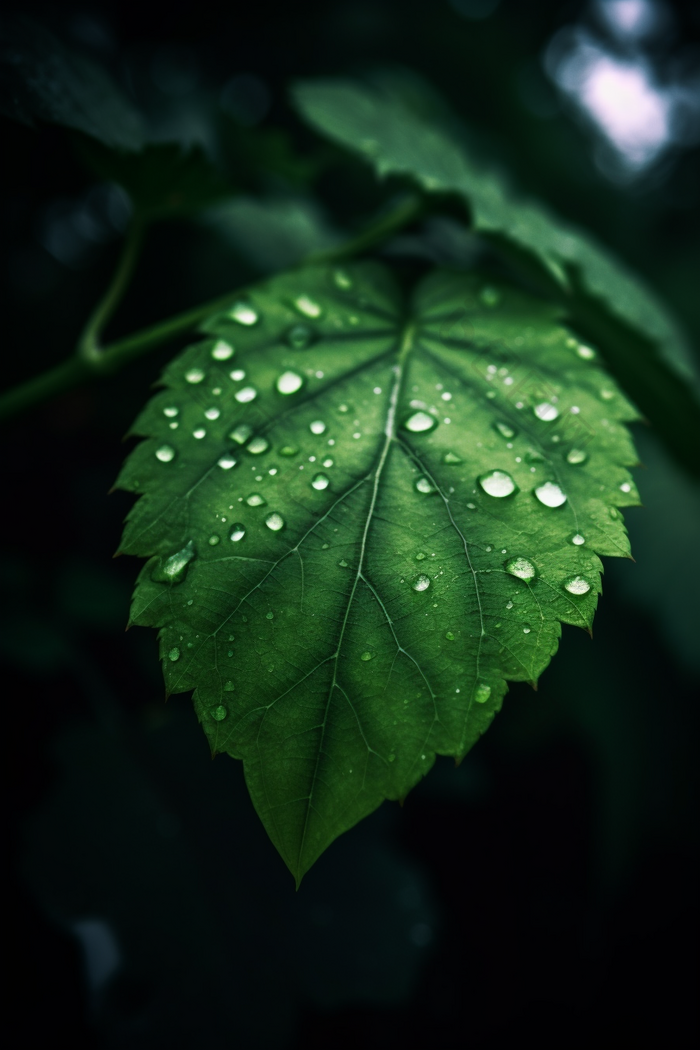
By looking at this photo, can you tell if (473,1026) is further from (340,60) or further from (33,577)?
(340,60)

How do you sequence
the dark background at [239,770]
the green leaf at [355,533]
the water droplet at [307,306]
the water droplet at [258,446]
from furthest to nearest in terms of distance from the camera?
1. the dark background at [239,770]
2. the water droplet at [307,306]
3. the water droplet at [258,446]
4. the green leaf at [355,533]

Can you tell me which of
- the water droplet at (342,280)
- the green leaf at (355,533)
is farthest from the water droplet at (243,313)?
the water droplet at (342,280)

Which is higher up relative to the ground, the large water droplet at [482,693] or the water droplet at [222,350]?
the water droplet at [222,350]

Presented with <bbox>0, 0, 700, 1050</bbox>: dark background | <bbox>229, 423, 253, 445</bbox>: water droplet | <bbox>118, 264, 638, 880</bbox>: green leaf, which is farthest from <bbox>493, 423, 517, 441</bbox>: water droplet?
<bbox>0, 0, 700, 1050</bbox>: dark background

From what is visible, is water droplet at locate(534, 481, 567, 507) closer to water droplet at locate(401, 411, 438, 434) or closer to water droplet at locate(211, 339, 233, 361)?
water droplet at locate(401, 411, 438, 434)

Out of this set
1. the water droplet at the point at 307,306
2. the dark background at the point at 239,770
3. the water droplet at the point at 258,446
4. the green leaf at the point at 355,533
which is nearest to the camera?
the green leaf at the point at 355,533

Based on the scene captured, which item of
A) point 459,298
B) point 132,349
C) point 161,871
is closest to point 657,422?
point 459,298

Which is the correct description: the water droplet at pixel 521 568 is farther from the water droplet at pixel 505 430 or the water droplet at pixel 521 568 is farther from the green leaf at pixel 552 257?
the green leaf at pixel 552 257
